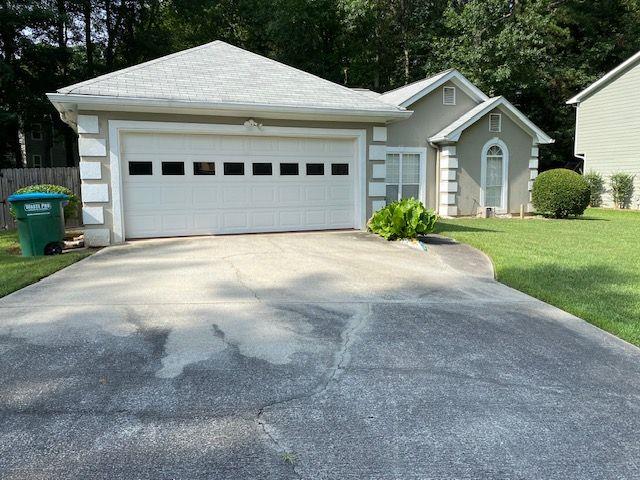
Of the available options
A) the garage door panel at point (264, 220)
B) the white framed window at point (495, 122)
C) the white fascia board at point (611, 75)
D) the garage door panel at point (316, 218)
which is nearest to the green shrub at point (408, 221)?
the garage door panel at point (316, 218)

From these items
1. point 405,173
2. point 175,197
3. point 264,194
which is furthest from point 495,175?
point 175,197

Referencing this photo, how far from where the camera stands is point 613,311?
5.75m

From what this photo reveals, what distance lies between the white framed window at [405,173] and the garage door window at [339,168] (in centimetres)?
523

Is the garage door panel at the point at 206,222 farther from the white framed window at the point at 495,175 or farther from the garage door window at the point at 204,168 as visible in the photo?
the white framed window at the point at 495,175

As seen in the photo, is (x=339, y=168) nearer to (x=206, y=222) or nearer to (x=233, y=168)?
(x=233, y=168)

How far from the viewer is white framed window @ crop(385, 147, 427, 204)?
16828 millimetres

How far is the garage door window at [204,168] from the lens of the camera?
10.5 meters

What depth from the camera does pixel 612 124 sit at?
74.0 feet

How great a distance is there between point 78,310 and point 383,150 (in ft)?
26.7

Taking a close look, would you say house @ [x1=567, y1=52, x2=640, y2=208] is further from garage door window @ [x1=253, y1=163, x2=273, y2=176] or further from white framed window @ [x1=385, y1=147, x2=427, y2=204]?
garage door window @ [x1=253, y1=163, x2=273, y2=176]

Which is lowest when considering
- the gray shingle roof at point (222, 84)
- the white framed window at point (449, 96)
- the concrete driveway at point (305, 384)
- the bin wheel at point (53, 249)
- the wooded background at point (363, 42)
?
the concrete driveway at point (305, 384)

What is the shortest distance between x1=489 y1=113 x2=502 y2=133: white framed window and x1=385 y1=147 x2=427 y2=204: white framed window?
2.61 metres

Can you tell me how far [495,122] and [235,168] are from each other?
11.0 m

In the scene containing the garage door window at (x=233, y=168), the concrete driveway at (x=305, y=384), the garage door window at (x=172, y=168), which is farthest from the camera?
the garage door window at (x=233, y=168)
